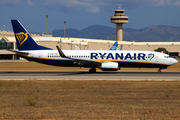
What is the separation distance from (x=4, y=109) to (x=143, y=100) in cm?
928

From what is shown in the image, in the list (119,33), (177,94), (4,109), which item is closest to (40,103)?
(4,109)

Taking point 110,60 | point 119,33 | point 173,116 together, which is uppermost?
point 119,33

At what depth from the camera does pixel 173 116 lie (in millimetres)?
13711

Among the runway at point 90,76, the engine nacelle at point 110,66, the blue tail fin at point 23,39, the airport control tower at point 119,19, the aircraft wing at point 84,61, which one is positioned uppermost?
the airport control tower at point 119,19

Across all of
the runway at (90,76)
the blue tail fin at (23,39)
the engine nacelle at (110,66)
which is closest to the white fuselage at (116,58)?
the blue tail fin at (23,39)

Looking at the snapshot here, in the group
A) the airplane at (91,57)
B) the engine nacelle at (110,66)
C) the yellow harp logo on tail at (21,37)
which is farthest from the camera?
the yellow harp logo on tail at (21,37)

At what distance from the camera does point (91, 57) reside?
41.4 meters

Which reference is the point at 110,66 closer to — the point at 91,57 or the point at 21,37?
the point at 91,57

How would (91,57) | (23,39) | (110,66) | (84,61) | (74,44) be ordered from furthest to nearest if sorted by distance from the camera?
(74,44), (23,39), (91,57), (84,61), (110,66)

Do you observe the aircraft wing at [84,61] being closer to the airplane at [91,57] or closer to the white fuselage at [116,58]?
the airplane at [91,57]

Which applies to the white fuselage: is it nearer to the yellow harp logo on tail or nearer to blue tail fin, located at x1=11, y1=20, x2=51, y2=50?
blue tail fin, located at x1=11, y1=20, x2=51, y2=50

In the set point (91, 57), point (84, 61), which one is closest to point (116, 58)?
point (91, 57)

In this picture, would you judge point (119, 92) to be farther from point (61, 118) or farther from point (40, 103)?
point (61, 118)

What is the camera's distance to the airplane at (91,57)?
40344mm
